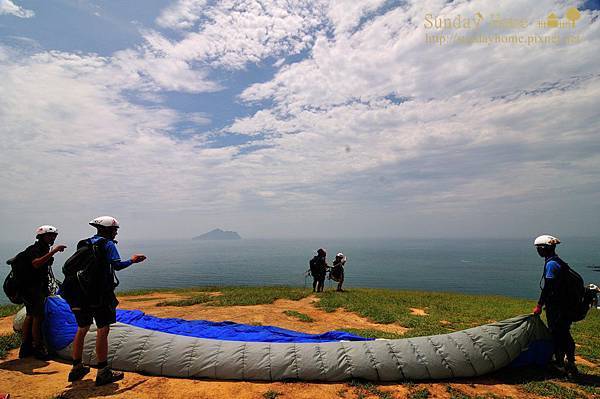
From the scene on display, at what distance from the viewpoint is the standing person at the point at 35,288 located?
7504 millimetres

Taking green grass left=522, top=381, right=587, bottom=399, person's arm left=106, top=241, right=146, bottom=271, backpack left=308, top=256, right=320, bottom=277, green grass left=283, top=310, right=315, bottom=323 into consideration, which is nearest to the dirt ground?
green grass left=522, top=381, right=587, bottom=399

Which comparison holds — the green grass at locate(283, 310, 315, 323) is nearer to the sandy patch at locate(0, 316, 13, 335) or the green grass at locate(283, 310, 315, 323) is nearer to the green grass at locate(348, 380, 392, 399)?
the green grass at locate(348, 380, 392, 399)

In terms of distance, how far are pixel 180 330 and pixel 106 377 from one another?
2845mm

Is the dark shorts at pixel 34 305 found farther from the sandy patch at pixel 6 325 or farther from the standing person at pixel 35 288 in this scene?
the sandy patch at pixel 6 325

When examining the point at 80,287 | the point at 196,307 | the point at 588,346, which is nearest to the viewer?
the point at 80,287

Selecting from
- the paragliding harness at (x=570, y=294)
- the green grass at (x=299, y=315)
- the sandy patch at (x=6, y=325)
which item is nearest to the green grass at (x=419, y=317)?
the green grass at (x=299, y=315)

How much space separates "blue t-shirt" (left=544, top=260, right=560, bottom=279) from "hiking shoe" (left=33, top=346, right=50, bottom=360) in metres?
12.1

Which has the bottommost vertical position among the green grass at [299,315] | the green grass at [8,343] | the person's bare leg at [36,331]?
the green grass at [299,315]

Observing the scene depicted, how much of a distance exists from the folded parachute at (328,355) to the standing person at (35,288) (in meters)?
0.47

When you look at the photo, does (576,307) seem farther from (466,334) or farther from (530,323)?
(466,334)

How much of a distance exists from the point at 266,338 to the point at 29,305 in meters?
→ 5.95

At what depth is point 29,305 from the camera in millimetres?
7605

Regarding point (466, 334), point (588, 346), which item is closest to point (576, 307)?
point (466, 334)

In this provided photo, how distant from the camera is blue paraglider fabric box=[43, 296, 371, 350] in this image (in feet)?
25.2
